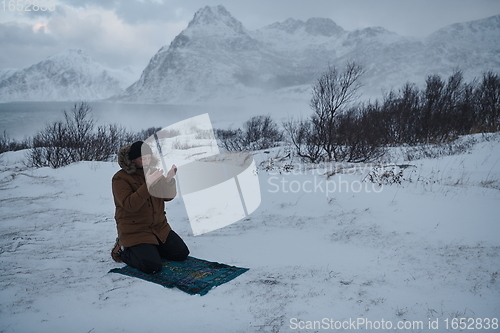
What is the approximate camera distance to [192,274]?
10.5 ft

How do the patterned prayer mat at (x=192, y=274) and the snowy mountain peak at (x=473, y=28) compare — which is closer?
the patterned prayer mat at (x=192, y=274)

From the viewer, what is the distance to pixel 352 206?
5223mm

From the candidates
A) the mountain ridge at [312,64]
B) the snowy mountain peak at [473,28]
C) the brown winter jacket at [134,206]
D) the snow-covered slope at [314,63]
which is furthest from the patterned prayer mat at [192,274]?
the snowy mountain peak at [473,28]

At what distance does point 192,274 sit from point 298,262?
1.38m

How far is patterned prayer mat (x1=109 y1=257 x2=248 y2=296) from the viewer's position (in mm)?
2922

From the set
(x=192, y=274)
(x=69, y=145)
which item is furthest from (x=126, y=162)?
(x=69, y=145)

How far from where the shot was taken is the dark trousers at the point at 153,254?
318cm

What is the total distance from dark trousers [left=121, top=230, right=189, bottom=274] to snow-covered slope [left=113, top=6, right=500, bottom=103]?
11545 cm

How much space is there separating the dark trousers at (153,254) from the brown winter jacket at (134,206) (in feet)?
0.27

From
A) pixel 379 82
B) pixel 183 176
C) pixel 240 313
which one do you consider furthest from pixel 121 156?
pixel 379 82

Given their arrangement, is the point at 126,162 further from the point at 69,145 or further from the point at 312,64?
the point at 312,64

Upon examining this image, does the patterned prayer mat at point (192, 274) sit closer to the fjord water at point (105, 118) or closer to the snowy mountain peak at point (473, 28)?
the fjord water at point (105, 118)

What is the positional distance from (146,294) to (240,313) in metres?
1.01

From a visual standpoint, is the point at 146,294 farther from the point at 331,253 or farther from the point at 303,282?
the point at 331,253
